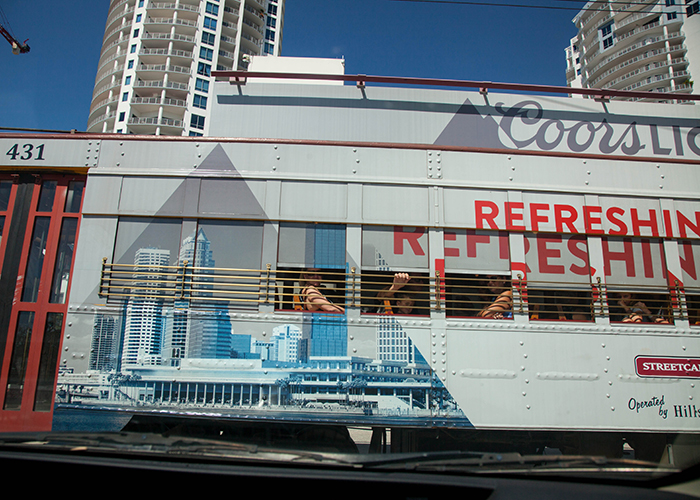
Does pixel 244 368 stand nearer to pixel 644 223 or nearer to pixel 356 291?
pixel 356 291

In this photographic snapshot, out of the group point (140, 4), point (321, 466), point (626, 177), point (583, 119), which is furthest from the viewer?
point (140, 4)

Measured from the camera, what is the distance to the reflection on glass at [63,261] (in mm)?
4188

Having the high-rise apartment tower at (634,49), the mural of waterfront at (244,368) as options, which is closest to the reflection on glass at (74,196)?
the mural of waterfront at (244,368)

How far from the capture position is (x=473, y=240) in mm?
4242

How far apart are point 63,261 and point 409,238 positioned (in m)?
3.51

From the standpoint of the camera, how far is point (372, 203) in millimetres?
4254

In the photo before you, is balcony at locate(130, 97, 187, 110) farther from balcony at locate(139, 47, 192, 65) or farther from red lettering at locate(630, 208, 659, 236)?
red lettering at locate(630, 208, 659, 236)

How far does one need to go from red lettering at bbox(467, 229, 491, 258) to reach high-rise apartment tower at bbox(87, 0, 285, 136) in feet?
138

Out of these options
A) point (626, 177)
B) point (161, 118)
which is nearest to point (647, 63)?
point (161, 118)

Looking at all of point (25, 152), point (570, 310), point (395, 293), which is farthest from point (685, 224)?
point (25, 152)

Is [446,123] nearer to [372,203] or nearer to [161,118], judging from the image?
[372,203]

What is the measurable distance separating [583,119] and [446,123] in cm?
166

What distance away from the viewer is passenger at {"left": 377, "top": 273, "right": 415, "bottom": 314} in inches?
158

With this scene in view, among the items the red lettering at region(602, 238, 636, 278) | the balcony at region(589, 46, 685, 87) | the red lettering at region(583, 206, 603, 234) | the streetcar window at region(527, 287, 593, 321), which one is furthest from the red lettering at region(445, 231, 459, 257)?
the balcony at region(589, 46, 685, 87)
